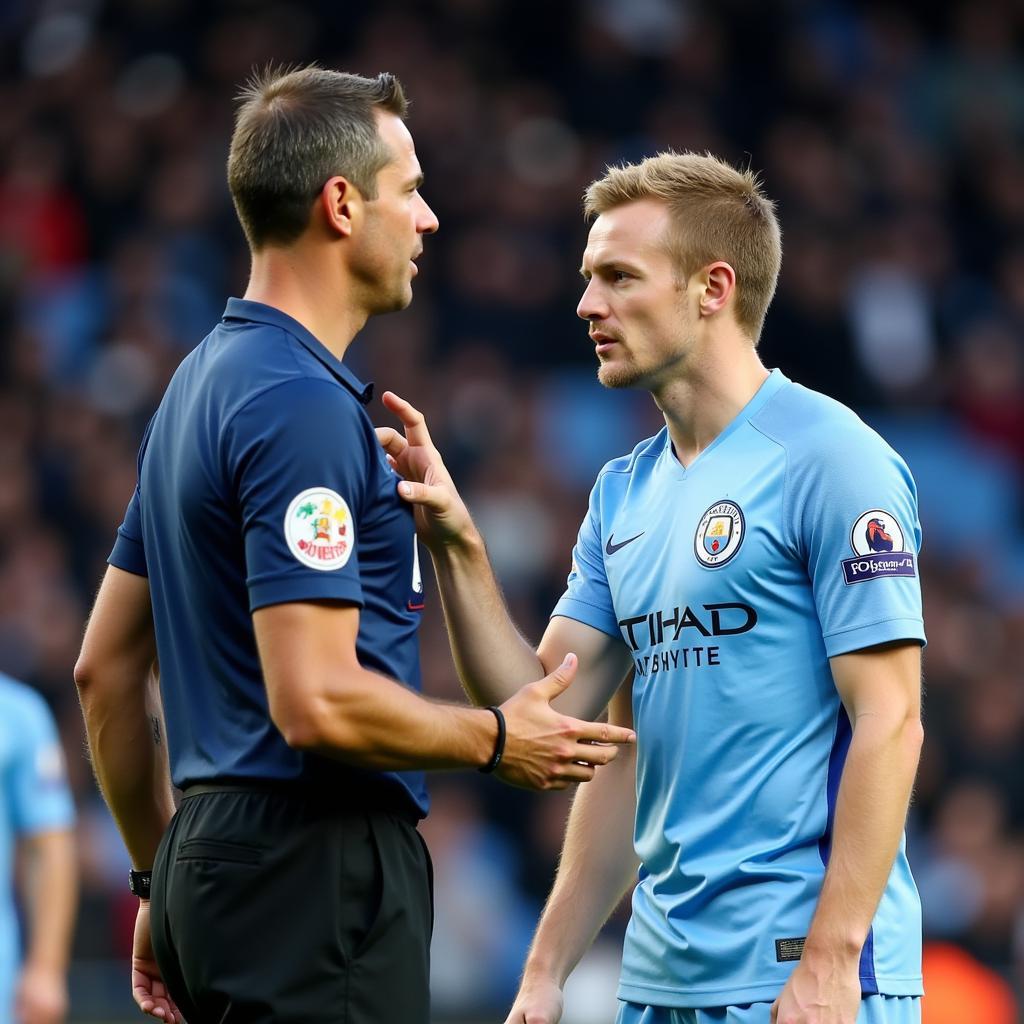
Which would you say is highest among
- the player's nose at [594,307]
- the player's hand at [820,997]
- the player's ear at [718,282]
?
the player's ear at [718,282]

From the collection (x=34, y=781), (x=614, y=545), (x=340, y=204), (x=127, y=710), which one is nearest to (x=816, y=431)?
(x=614, y=545)

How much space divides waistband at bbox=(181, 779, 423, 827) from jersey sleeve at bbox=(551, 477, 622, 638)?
2.40ft

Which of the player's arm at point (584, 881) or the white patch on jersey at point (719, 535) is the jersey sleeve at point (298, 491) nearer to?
the white patch on jersey at point (719, 535)

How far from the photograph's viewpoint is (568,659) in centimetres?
353

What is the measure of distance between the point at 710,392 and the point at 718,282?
231 mm

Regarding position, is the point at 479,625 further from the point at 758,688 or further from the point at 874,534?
the point at 874,534

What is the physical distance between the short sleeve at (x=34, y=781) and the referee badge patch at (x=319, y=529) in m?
3.20

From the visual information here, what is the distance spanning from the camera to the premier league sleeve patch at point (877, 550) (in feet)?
11.1

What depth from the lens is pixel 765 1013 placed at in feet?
11.1

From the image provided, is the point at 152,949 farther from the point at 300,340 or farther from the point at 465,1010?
the point at 465,1010

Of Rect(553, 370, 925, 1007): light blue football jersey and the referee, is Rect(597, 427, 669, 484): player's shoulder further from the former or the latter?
the referee

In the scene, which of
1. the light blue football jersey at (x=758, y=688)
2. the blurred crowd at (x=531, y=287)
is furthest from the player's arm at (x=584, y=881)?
the blurred crowd at (x=531, y=287)

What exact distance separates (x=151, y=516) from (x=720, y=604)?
1.08 metres

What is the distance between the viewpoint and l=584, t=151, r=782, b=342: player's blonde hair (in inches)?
152
